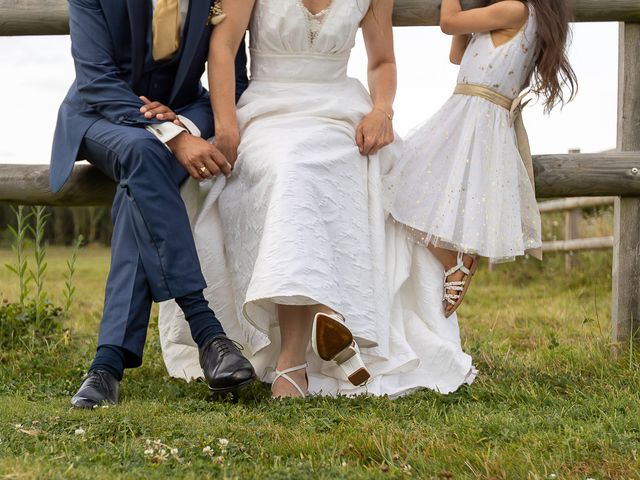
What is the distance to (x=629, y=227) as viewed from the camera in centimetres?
396

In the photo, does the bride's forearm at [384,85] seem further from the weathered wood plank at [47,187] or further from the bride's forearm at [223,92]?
the weathered wood plank at [47,187]

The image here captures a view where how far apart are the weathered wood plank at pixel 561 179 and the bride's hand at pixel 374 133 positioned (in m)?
0.75

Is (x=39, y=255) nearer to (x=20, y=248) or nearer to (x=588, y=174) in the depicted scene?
(x=20, y=248)

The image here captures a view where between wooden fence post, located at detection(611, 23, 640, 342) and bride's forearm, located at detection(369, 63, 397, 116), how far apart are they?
1092mm

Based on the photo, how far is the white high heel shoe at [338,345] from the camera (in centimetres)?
291

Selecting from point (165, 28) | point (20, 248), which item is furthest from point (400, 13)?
point (20, 248)

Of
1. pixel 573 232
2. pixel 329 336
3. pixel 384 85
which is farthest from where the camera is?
pixel 573 232

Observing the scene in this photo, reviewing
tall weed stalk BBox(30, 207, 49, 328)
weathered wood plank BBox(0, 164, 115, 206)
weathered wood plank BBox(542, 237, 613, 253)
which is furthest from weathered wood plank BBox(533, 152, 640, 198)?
weathered wood plank BBox(542, 237, 613, 253)

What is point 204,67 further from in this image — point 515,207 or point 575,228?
point 575,228

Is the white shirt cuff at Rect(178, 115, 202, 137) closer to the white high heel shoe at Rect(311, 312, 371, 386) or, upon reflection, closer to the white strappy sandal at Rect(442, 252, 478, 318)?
the white high heel shoe at Rect(311, 312, 371, 386)

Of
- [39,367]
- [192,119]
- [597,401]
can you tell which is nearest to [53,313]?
[39,367]

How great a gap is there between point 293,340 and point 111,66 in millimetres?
1259

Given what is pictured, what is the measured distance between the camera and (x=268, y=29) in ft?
11.6

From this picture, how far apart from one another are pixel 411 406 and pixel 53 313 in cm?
219
